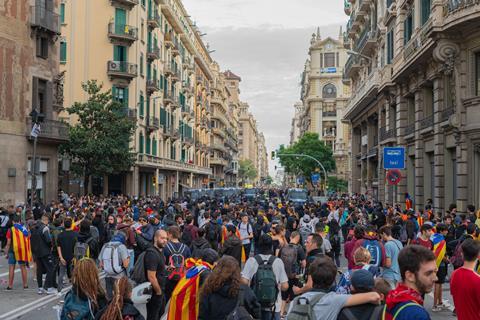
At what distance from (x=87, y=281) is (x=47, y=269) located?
7.94 meters

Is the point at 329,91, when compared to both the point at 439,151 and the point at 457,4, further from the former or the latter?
the point at 457,4

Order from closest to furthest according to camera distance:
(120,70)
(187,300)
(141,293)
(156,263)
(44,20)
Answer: (187,300)
(141,293)
(156,263)
(44,20)
(120,70)

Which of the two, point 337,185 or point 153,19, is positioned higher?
point 153,19

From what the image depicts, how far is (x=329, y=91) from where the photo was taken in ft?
333

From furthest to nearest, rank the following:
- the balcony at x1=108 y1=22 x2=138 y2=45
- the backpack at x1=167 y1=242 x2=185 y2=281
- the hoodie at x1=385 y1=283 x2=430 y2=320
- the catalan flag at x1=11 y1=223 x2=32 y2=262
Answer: the balcony at x1=108 y1=22 x2=138 y2=45, the catalan flag at x1=11 y1=223 x2=32 y2=262, the backpack at x1=167 y1=242 x2=185 y2=281, the hoodie at x1=385 y1=283 x2=430 y2=320

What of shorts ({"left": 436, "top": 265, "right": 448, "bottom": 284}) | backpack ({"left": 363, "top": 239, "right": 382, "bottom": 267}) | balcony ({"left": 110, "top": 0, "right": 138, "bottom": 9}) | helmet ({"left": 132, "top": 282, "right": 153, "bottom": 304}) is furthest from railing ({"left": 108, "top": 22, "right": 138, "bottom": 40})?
helmet ({"left": 132, "top": 282, "right": 153, "bottom": 304})

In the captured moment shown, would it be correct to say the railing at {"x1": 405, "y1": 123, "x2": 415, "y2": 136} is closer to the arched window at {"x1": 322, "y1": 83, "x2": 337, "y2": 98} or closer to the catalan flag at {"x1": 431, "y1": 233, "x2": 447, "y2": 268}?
the catalan flag at {"x1": 431, "y1": 233, "x2": 447, "y2": 268}

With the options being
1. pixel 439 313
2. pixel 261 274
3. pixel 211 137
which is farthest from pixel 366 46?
pixel 211 137

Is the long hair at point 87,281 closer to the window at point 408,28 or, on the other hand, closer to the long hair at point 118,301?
the long hair at point 118,301

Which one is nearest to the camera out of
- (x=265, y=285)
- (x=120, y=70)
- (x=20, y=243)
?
(x=265, y=285)

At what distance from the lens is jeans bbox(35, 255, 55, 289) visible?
1309 centimetres

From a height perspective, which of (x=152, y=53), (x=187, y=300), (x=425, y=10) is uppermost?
(x=152, y=53)

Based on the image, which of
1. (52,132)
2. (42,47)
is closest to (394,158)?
(52,132)

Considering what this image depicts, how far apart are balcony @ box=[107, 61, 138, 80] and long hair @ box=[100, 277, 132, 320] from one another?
4104 cm
